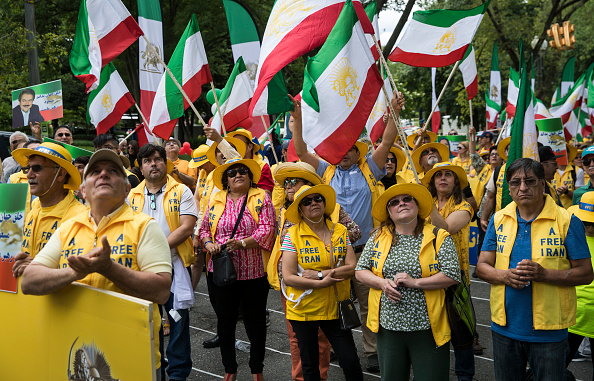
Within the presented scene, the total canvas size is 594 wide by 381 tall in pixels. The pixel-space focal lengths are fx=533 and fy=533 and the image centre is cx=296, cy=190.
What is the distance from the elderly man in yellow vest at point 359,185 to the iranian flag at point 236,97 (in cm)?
212

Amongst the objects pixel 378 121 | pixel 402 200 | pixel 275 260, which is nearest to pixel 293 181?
pixel 275 260

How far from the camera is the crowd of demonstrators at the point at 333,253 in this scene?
3025 mm

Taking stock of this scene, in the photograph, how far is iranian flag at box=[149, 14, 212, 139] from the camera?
23.2 feet

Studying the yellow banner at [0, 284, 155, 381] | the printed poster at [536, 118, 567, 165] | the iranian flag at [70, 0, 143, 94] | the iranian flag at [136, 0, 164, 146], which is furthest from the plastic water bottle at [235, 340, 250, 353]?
the printed poster at [536, 118, 567, 165]

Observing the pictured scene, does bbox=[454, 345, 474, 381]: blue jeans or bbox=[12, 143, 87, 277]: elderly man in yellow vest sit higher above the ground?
bbox=[12, 143, 87, 277]: elderly man in yellow vest

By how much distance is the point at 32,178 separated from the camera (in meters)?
3.78

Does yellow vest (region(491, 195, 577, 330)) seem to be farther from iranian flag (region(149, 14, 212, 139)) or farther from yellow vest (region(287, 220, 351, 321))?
iranian flag (region(149, 14, 212, 139))

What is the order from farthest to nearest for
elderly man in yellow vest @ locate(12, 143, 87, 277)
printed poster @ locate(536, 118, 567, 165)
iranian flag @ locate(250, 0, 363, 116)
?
printed poster @ locate(536, 118, 567, 165) → iranian flag @ locate(250, 0, 363, 116) → elderly man in yellow vest @ locate(12, 143, 87, 277)

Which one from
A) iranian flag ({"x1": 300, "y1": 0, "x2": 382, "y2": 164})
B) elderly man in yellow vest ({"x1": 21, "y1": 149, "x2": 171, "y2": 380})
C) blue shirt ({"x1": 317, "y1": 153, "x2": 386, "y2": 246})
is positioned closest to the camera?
elderly man in yellow vest ({"x1": 21, "y1": 149, "x2": 171, "y2": 380})

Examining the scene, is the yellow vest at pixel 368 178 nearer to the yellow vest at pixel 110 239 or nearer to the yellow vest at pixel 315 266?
the yellow vest at pixel 315 266

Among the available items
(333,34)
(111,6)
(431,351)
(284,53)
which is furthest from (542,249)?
(111,6)

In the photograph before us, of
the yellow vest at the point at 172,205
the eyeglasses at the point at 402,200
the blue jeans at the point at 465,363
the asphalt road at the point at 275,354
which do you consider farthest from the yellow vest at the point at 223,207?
the blue jeans at the point at 465,363

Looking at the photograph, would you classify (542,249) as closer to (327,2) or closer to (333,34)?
(333,34)

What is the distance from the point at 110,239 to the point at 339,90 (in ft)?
7.21
